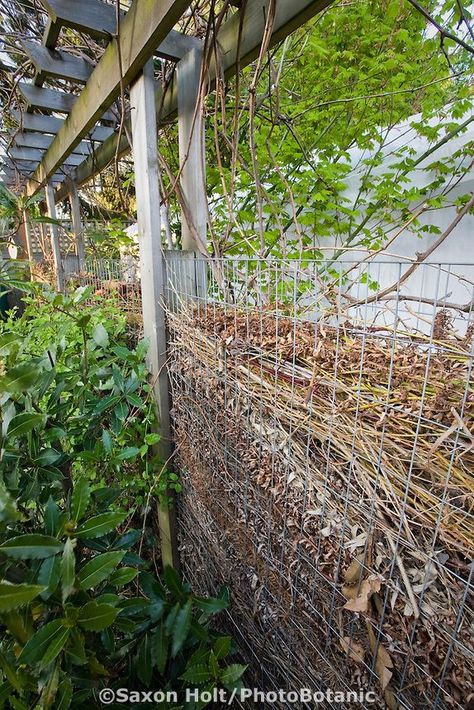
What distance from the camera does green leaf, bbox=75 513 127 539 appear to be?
2.39 ft

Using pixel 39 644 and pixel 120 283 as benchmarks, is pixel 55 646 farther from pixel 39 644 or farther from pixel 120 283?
pixel 120 283

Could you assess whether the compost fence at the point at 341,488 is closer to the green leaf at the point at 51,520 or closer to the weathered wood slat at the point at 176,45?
the green leaf at the point at 51,520

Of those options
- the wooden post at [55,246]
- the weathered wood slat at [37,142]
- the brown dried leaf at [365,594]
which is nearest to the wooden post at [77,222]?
the wooden post at [55,246]

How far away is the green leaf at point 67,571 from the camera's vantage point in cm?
64

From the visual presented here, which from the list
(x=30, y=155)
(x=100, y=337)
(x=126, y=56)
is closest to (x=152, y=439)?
(x=100, y=337)

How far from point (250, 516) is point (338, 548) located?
0.39m

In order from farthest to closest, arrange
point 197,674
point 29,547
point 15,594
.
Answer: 1. point 197,674
2. point 29,547
3. point 15,594

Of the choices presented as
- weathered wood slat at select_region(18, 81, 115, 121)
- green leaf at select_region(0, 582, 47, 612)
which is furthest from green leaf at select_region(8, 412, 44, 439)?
weathered wood slat at select_region(18, 81, 115, 121)

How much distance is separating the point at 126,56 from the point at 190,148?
15.4 inches

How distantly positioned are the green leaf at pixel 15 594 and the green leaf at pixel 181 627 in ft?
2.29

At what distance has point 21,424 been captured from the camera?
0.73 metres

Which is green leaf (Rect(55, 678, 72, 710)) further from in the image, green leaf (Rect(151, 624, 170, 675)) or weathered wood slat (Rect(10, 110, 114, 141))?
weathered wood slat (Rect(10, 110, 114, 141))

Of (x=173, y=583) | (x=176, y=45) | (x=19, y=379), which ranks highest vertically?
(x=176, y=45)

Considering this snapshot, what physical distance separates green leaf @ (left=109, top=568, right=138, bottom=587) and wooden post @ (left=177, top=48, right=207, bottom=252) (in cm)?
130
